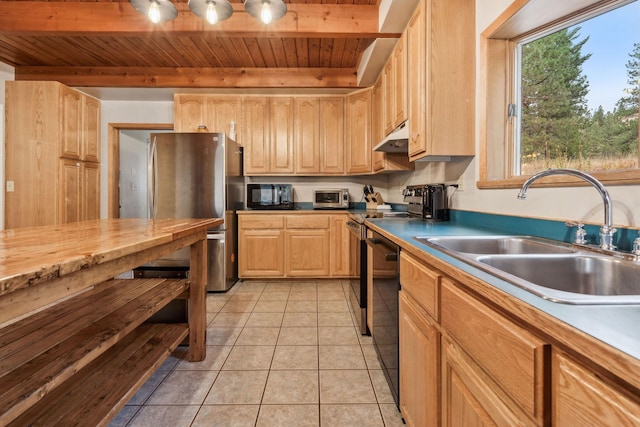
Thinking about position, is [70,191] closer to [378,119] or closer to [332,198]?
[332,198]

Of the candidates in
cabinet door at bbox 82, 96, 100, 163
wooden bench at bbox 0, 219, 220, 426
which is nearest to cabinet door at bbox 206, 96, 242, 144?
cabinet door at bbox 82, 96, 100, 163

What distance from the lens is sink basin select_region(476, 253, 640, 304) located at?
2.77 feet

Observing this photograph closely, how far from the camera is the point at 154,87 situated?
3.68 metres

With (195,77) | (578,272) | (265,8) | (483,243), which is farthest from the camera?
(195,77)

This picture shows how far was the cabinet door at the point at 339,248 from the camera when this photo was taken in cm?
370

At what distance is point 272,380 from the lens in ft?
5.72

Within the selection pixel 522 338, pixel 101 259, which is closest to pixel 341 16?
pixel 101 259

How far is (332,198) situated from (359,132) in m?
0.87

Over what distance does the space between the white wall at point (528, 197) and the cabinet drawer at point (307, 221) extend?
1427mm

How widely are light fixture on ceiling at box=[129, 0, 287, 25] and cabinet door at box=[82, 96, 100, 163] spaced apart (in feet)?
8.21

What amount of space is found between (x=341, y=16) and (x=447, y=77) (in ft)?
4.03

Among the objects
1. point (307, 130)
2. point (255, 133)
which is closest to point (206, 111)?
point (255, 133)

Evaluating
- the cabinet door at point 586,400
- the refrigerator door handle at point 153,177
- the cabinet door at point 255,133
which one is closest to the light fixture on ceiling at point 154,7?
the refrigerator door handle at point 153,177

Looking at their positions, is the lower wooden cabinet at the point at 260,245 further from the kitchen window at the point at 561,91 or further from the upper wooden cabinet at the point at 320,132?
the kitchen window at the point at 561,91
